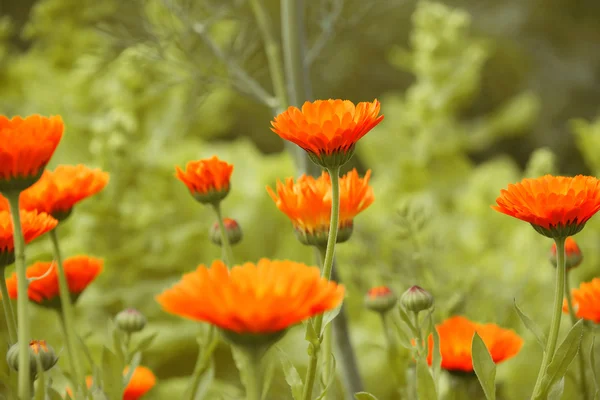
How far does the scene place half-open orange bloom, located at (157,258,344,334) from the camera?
131 millimetres

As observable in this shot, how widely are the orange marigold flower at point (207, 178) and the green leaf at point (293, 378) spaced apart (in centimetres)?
7

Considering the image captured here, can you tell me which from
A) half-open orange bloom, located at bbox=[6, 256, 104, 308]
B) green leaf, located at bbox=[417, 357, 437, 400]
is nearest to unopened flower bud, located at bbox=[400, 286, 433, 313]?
green leaf, located at bbox=[417, 357, 437, 400]

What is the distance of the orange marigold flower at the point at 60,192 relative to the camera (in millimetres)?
225

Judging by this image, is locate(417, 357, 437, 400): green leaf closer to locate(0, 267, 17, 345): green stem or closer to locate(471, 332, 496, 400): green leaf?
locate(471, 332, 496, 400): green leaf

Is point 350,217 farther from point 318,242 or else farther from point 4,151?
point 4,151

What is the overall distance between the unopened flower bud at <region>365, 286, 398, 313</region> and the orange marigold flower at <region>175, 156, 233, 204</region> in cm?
9

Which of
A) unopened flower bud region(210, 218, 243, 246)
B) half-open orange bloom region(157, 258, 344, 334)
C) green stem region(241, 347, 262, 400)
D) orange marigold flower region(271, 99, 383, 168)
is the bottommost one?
unopened flower bud region(210, 218, 243, 246)

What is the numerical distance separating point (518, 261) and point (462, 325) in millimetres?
632

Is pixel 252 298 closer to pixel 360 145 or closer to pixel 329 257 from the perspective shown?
pixel 329 257

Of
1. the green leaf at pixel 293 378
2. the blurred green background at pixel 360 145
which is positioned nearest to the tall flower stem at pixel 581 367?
the blurred green background at pixel 360 145

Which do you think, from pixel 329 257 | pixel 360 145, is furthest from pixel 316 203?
pixel 360 145

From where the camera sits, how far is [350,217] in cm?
23

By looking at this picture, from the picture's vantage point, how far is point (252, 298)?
0.13 meters

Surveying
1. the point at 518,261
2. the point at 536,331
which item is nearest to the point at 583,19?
the point at 518,261
